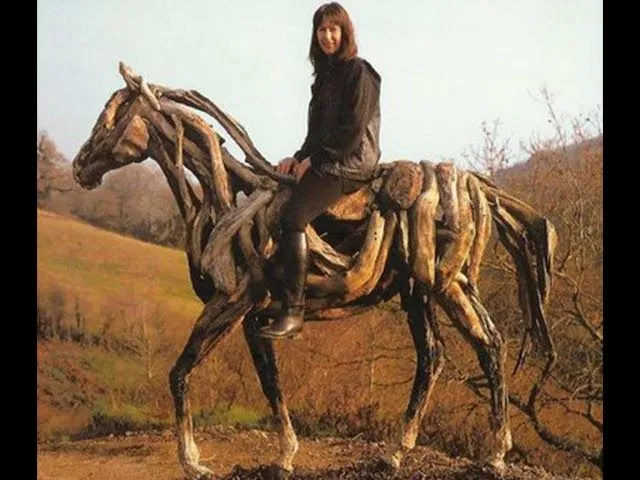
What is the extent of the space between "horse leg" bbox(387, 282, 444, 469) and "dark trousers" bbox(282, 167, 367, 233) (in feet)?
2.55

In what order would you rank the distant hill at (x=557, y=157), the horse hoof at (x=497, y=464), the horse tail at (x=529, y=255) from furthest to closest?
the distant hill at (x=557, y=157) → the horse tail at (x=529, y=255) → the horse hoof at (x=497, y=464)

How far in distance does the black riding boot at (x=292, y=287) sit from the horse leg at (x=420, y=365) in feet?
2.40

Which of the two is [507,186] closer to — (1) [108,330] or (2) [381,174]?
(2) [381,174]

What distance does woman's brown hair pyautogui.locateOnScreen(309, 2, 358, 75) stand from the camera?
620 centimetres

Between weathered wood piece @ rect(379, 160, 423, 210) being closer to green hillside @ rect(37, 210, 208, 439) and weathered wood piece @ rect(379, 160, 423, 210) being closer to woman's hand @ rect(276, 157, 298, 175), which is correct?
woman's hand @ rect(276, 157, 298, 175)

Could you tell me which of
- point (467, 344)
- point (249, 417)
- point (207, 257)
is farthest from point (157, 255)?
point (467, 344)

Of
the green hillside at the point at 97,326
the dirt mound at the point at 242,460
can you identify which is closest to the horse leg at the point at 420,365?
the dirt mound at the point at 242,460

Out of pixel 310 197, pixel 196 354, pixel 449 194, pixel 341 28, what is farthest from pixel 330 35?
pixel 196 354

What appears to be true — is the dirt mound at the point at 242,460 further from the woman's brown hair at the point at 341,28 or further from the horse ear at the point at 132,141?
the woman's brown hair at the point at 341,28

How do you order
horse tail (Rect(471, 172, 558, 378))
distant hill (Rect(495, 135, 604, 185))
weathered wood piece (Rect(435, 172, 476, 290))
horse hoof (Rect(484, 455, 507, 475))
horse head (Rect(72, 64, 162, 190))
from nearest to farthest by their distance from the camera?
1. horse head (Rect(72, 64, 162, 190))
2. weathered wood piece (Rect(435, 172, 476, 290))
3. horse hoof (Rect(484, 455, 507, 475))
4. horse tail (Rect(471, 172, 558, 378))
5. distant hill (Rect(495, 135, 604, 185))

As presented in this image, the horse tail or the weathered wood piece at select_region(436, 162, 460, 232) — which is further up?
the weathered wood piece at select_region(436, 162, 460, 232)

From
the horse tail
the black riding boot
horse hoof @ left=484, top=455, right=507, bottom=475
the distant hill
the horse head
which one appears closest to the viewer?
the black riding boot

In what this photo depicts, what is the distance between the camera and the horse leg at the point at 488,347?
6.34 meters

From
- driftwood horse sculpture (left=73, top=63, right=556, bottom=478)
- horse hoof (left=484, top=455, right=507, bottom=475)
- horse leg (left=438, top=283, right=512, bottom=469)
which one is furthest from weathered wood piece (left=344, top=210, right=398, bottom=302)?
horse hoof (left=484, top=455, right=507, bottom=475)
